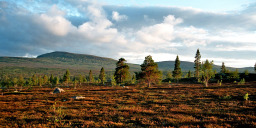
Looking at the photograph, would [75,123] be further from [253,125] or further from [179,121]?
[253,125]

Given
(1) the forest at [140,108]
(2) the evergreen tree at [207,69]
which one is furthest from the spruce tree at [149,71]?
(2) the evergreen tree at [207,69]

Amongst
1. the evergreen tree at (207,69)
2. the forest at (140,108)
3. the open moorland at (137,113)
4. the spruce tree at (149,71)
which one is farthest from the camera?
the spruce tree at (149,71)

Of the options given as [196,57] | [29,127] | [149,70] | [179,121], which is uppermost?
[196,57]

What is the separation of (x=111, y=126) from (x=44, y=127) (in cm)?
470

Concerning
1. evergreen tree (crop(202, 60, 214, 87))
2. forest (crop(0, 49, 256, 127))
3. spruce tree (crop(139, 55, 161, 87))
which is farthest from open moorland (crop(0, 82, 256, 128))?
spruce tree (crop(139, 55, 161, 87))

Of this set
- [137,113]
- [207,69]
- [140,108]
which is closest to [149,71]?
[207,69]

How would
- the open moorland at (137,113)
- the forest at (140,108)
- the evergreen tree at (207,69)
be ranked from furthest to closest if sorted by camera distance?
the evergreen tree at (207,69)
the forest at (140,108)
the open moorland at (137,113)

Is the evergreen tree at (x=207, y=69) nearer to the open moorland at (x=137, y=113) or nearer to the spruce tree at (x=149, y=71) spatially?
the spruce tree at (x=149, y=71)

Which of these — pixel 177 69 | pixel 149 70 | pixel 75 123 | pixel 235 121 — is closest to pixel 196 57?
pixel 177 69

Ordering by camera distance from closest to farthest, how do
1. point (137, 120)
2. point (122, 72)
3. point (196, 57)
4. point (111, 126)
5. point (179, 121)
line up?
point (111, 126), point (179, 121), point (137, 120), point (122, 72), point (196, 57)

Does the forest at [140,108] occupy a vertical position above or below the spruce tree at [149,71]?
below

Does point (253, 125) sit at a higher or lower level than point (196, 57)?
lower

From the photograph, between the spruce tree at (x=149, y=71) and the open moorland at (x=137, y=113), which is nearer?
the open moorland at (x=137, y=113)

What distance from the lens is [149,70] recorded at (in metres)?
41.0
